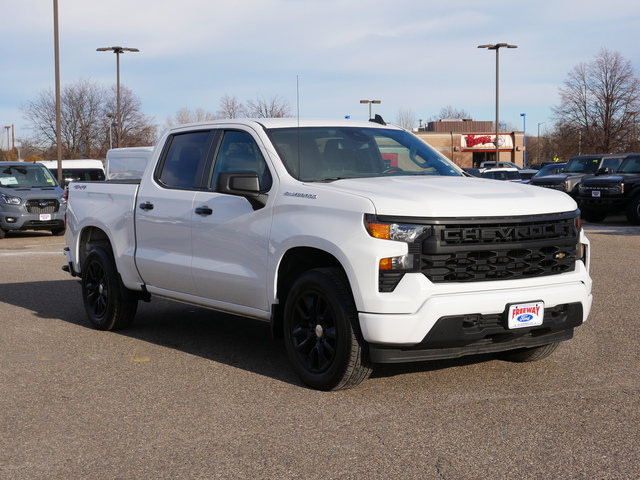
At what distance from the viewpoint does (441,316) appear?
211 inches

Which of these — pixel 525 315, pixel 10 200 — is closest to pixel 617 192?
pixel 10 200

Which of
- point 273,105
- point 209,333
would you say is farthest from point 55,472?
point 273,105

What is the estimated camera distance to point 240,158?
22.5 feet

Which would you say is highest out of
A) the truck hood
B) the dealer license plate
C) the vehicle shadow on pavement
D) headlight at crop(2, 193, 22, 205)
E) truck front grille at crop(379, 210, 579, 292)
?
the truck hood

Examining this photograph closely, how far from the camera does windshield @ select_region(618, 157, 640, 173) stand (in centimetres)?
2281

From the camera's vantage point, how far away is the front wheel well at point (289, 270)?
609cm

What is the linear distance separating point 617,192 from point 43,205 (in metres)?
14.3

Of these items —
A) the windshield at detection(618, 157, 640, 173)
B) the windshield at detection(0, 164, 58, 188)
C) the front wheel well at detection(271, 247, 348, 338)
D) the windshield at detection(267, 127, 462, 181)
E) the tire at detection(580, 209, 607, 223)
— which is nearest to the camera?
the front wheel well at detection(271, 247, 348, 338)

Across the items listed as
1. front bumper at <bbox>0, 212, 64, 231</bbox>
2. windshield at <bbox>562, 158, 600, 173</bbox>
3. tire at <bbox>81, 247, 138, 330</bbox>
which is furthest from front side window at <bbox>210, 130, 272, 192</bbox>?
windshield at <bbox>562, 158, 600, 173</bbox>

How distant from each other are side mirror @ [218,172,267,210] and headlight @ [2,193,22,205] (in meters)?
16.5

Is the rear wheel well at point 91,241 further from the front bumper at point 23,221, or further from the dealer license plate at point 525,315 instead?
the front bumper at point 23,221

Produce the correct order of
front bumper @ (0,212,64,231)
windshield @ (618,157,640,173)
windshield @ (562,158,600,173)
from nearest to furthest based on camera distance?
front bumper @ (0,212,64,231) < windshield @ (618,157,640,173) < windshield @ (562,158,600,173)

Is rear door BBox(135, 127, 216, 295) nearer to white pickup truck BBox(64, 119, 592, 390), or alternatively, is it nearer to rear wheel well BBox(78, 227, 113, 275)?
white pickup truck BBox(64, 119, 592, 390)

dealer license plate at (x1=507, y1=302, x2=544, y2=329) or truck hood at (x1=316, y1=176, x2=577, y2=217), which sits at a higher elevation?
truck hood at (x1=316, y1=176, x2=577, y2=217)
